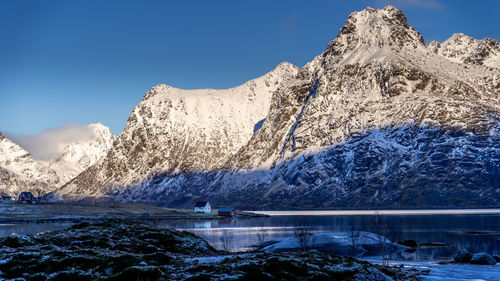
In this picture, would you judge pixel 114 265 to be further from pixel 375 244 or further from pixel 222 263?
pixel 375 244

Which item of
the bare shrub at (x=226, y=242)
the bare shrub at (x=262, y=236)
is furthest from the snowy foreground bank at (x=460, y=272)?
the bare shrub at (x=262, y=236)

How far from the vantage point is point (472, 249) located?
76375 mm

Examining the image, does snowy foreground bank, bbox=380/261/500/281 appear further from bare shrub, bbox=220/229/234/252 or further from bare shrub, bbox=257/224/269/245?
bare shrub, bbox=257/224/269/245

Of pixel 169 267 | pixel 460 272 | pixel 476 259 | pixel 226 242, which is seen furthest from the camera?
pixel 226 242

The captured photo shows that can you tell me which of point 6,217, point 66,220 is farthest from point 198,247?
point 6,217

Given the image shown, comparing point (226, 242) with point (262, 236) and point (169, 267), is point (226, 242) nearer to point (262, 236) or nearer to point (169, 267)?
point (262, 236)

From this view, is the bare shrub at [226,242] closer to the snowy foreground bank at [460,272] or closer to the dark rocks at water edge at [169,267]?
the snowy foreground bank at [460,272]

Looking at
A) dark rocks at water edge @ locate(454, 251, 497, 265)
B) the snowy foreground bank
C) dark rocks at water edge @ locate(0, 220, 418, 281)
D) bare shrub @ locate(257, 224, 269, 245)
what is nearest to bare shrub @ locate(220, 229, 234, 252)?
bare shrub @ locate(257, 224, 269, 245)

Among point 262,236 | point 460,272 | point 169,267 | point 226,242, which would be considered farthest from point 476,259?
point 262,236

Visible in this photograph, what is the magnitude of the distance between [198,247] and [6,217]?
148 m

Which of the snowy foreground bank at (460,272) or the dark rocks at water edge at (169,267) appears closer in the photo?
the dark rocks at water edge at (169,267)

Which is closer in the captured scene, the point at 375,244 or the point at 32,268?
the point at 32,268

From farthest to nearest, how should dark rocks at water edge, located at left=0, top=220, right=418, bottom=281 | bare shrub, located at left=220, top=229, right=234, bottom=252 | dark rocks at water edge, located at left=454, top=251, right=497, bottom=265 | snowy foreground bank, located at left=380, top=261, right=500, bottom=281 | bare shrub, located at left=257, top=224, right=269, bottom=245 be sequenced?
bare shrub, located at left=257, top=224, right=269, bottom=245 → bare shrub, located at left=220, top=229, right=234, bottom=252 → dark rocks at water edge, located at left=454, top=251, right=497, bottom=265 → snowy foreground bank, located at left=380, top=261, right=500, bottom=281 → dark rocks at water edge, located at left=0, top=220, right=418, bottom=281

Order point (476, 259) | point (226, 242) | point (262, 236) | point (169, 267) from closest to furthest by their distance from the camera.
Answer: point (169, 267), point (476, 259), point (226, 242), point (262, 236)
